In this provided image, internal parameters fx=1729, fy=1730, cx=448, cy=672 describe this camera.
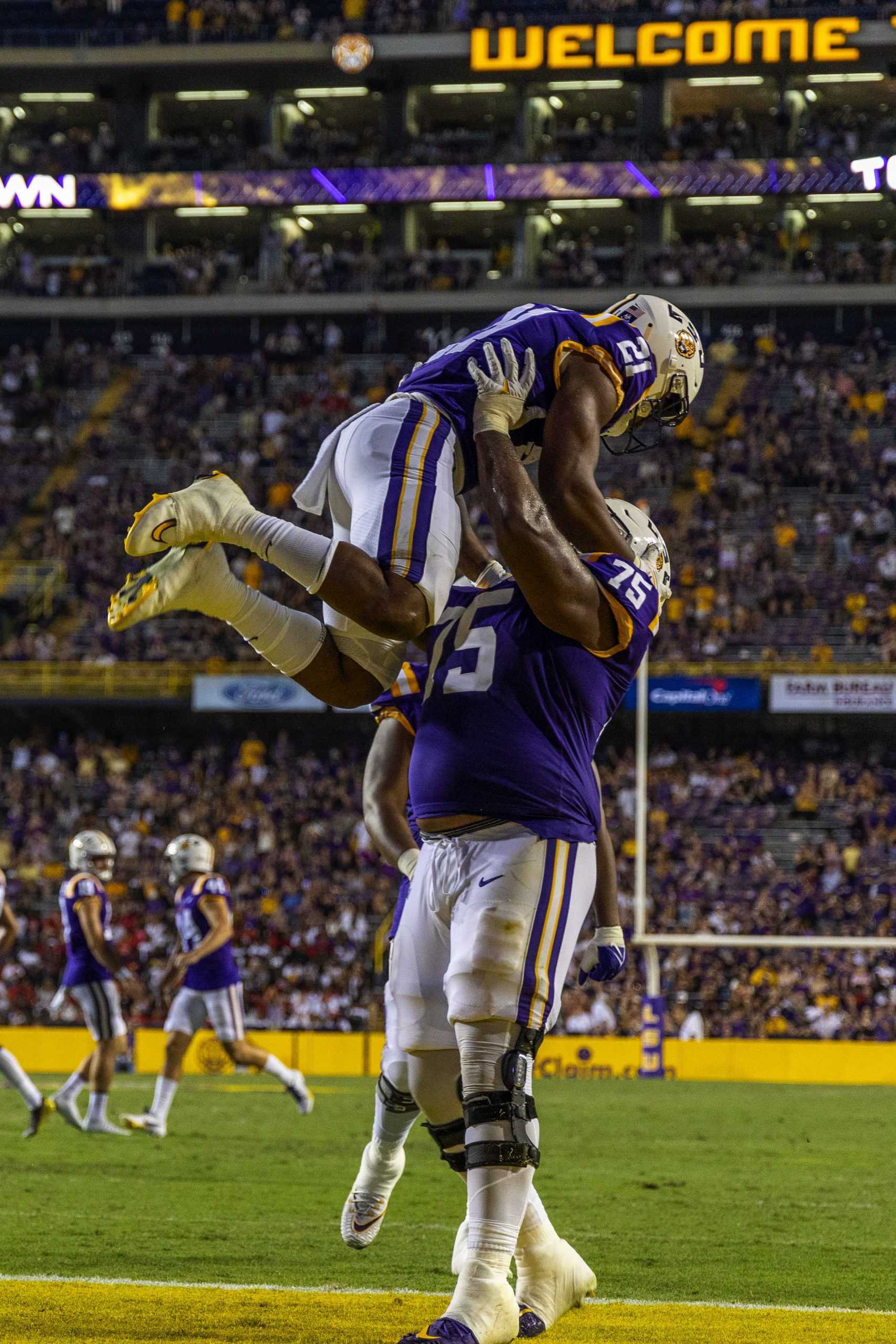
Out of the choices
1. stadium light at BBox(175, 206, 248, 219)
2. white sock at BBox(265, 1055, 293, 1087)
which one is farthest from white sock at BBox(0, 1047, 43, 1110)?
stadium light at BBox(175, 206, 248, 219)

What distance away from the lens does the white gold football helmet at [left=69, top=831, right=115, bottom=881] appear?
47.2ft

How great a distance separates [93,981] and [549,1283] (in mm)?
9544

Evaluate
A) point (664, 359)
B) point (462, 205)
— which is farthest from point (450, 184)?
point (664, 359)

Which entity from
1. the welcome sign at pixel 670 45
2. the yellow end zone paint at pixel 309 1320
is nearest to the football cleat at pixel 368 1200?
the yellow end zone paint at pixel 309 1320

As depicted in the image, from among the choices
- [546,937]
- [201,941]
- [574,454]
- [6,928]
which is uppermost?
[574,454]

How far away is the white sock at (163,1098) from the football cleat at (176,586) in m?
9.48

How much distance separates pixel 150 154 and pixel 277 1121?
34721mm

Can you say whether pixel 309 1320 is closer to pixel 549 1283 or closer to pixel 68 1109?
pixel 549 1283

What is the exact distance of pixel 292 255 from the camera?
43.9m

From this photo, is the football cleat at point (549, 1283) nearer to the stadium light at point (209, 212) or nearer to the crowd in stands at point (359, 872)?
the crowd in stands at point (359, 872)

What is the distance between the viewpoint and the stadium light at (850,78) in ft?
139

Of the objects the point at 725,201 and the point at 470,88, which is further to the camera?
the point at 470,88

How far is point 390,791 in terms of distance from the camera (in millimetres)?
7641

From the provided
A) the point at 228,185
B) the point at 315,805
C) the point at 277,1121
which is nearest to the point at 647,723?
the point at 315,805
